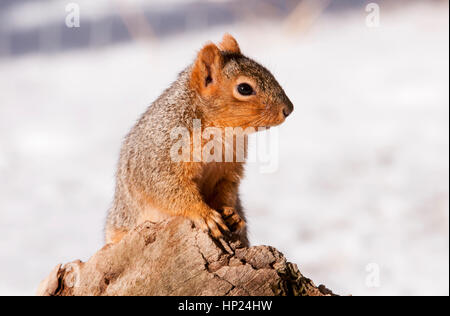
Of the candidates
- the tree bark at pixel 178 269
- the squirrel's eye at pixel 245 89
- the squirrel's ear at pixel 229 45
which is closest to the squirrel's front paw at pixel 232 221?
the tree bark at pixel 178 269

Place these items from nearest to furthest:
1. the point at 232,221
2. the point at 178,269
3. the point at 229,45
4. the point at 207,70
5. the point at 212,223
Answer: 1. the point at 178,269
2. the point at 212,223
3. the point at 232,221
4. the point at 207,70
5. the point at 229,45

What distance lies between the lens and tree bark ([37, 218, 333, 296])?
1.90 metres

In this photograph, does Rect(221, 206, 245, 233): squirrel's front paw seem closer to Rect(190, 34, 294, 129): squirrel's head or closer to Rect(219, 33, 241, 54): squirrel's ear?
Rect(190, 34, 294, 129): squirrel's head

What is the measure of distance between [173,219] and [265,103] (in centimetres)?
56

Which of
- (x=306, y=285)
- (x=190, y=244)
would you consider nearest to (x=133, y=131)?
(x=190, y=244)

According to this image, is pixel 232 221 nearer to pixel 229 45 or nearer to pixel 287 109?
pixel 287 109

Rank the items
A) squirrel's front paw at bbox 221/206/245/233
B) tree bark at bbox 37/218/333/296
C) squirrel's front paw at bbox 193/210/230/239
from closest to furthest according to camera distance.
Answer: tree bark at bbox 37/218/333/296
squirrel's front paw at bbox 193/210/230/239
squirrel's front paw at bbox 221/206/245/233

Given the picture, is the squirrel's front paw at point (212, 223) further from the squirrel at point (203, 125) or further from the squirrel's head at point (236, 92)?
the squirrel's head at point (236, 92)

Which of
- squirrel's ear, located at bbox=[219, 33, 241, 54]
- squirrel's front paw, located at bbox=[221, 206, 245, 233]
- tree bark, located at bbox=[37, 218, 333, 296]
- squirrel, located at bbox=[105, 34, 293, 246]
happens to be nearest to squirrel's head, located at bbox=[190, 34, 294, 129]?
squirrel, located at bbox=[105, 34, 293, 246]

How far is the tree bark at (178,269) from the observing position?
1.90 metres

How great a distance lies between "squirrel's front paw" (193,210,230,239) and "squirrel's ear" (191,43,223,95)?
490 mm

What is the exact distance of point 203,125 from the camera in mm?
2301

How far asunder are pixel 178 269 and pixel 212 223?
26 centimetres

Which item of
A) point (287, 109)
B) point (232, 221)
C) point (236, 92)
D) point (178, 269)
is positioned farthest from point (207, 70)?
point (178, 269)
